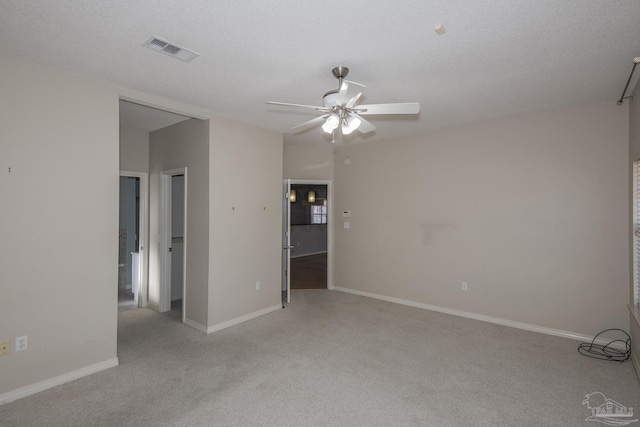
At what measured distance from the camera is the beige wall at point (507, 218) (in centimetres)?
361

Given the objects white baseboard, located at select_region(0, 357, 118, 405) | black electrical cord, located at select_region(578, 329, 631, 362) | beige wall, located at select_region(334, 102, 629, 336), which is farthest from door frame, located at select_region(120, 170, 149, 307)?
black electrical cord, located at select_region(578, 329, 631, 362)

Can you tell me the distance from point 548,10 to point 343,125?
1.50 meters

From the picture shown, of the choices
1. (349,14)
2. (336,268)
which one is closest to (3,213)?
(349,14)

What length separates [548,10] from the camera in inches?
75.9

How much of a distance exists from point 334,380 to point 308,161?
156 inches

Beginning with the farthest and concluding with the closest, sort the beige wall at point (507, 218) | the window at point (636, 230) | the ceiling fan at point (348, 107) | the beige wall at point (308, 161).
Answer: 1. the beige wall at point (308, 161)
2. the beige wall at point (507, 218)
3. the window at point (636, 230)
4. the ceiling fan at point (348, 107)

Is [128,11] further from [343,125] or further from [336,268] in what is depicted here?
[336,268]

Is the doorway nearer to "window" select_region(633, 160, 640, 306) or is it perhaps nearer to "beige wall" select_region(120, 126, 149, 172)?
"beige wall" select_region(120, 126, 149, 172)

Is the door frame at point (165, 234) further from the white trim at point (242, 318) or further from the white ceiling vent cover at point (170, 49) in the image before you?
the white ceiling vent cover at point (170, 49)

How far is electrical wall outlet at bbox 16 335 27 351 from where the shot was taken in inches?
101

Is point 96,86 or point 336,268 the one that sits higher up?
point 96,86

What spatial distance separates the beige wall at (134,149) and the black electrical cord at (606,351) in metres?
5.96

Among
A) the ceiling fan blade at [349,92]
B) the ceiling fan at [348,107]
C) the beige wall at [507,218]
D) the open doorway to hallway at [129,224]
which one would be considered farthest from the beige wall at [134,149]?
the ceiling fan blade at [349,92]

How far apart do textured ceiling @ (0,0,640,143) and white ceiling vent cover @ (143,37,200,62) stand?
6 cm
